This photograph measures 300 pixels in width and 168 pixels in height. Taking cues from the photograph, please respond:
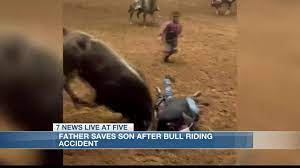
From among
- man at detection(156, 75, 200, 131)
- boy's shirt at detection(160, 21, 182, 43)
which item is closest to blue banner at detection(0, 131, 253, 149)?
man at detection(156, 75, 200, 131)

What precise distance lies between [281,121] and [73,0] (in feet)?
5.93

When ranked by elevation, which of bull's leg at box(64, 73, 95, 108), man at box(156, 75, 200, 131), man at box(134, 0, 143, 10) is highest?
man at box(134, 0, 143, 10)

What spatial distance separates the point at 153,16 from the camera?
3283mm

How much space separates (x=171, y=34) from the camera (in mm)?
3271

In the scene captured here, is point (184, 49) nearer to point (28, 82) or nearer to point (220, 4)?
point (220, 4)

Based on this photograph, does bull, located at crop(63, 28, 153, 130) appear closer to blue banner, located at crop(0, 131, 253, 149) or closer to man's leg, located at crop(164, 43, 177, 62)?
blue banner, located at crop(0, 131, 253, 149)

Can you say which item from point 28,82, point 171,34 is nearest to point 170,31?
point 171,34

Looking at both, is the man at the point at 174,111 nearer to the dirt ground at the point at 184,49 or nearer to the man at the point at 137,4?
the dirt ground at the point at 184,49

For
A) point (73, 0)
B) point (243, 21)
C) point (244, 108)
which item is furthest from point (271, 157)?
point (73, 0)

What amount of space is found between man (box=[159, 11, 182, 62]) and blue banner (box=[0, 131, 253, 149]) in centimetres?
Result: 61

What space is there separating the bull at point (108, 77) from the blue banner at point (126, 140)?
12 cm

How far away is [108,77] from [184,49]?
0.62 metres

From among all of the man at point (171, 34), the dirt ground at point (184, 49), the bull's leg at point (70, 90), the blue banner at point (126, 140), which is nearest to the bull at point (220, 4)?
the dirt ground at point (184, 49)

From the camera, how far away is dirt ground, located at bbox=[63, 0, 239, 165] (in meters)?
3.26
